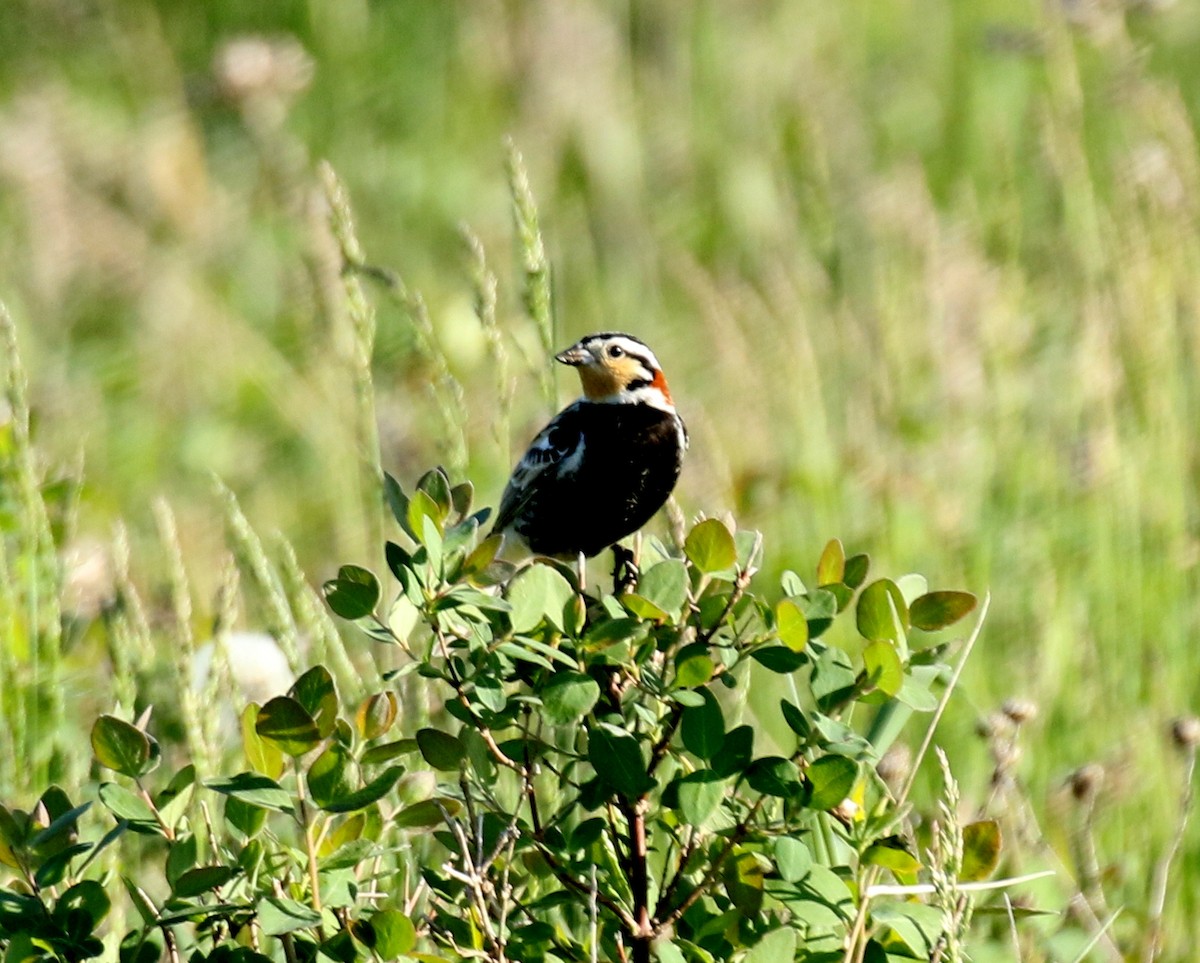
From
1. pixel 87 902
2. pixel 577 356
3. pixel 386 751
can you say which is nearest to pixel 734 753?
pixel 386 751

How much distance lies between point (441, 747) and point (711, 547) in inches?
14.3

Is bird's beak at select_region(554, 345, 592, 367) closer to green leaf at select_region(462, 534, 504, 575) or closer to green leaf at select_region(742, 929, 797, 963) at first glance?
green leaf at select_region(462, 534, 504, 575)

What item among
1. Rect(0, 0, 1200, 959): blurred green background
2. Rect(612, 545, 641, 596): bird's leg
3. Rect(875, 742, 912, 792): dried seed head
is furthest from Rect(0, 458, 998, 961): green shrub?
Rect(0, 0, 1200, 959): blurred green background

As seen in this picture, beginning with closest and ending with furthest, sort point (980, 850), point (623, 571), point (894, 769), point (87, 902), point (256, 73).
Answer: point (87, 902)
point (980, 850)
point (894, 769)
point (623, 571)
point (256, 73)

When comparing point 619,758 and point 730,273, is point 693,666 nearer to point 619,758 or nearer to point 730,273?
point 619,758

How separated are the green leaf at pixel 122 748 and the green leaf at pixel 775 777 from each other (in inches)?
24.5

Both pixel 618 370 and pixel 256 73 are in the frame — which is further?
pixel 256 73

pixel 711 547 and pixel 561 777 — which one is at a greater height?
pixel 711 547

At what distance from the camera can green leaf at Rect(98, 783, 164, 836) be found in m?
1.86

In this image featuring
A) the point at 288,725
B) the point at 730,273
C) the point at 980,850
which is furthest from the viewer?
the point at 730,273

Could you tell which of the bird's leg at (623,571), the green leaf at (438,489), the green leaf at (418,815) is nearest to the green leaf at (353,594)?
the green leaf at (438,489)

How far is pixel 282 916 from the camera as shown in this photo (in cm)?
180

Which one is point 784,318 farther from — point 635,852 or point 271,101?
point 635,852

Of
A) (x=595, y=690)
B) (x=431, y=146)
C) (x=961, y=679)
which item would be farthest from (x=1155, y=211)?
(x=431, y=146)
